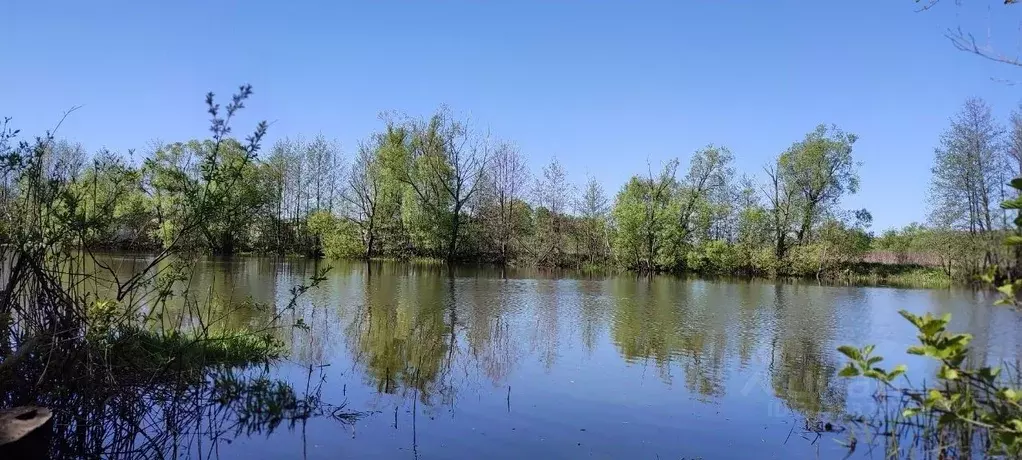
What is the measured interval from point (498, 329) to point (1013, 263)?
12.3 m

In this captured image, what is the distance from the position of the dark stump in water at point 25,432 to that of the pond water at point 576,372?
148 centimetres

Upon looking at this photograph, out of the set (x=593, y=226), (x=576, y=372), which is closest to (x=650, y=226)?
(x=593, y=226)

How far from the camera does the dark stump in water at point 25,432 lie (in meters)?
3.97

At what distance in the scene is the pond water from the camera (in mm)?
6473

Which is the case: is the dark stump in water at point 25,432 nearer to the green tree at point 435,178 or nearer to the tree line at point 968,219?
the tree line at point 968,219

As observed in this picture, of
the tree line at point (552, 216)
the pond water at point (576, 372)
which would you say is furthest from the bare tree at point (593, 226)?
the pond water at point (576, 372)

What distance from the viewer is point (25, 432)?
13.2 ft

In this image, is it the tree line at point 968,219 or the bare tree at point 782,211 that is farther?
the bare tree at point 782,211

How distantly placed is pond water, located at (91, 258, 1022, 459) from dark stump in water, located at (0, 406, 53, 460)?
58.2 inches

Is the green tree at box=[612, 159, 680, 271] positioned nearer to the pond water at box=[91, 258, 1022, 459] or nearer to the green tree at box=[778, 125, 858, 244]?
the green tree at box=[778, 125, 858, 244]

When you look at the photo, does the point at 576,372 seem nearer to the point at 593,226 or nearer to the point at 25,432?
the point at 25,432

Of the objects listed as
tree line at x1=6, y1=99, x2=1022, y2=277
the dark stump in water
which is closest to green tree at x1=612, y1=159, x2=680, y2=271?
tree line at x1=6, y1=99, x2=1022, y2=277

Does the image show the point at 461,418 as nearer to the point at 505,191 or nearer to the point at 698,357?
the point at 698,357

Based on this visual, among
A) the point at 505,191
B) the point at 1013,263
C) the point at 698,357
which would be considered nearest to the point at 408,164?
the point at 505,191
